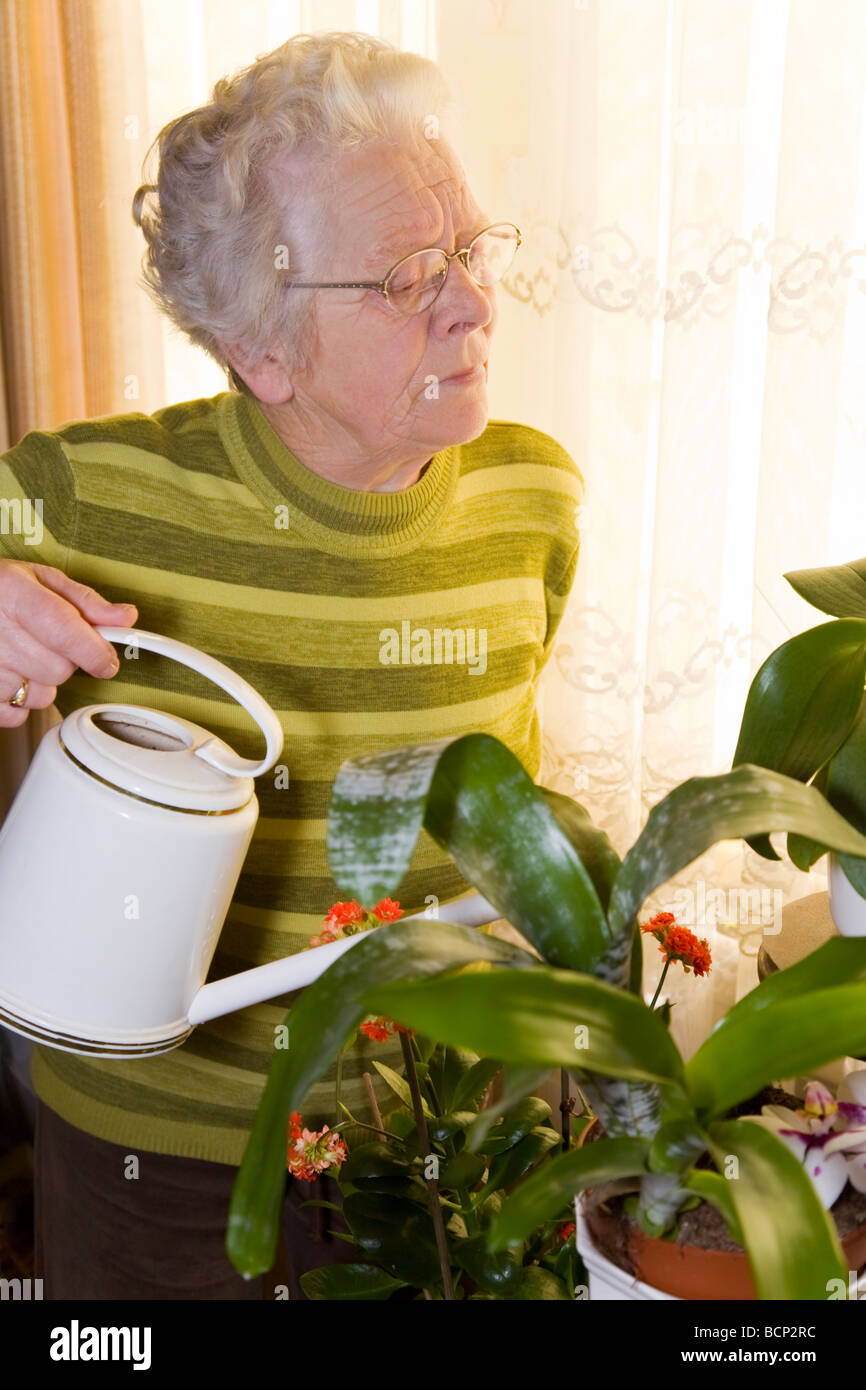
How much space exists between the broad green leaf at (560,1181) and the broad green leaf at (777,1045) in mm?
33

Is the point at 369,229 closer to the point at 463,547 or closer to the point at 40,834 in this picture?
the point at 463,547

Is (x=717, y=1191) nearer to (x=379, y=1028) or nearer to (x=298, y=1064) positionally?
(x=298, y=1064)

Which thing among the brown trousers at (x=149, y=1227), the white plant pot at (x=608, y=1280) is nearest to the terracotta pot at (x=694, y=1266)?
the white plant pot at (x=608, y=1280)

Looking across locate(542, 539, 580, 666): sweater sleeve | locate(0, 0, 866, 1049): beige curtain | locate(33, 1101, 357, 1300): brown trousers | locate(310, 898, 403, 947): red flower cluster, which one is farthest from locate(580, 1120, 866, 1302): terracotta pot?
locate(0, 0, 866, 1049): beige curtain

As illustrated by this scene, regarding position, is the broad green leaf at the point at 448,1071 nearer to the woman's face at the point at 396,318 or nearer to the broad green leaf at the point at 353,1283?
the broad green leaf at the point at 353,1283

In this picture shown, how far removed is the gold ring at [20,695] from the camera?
764 mm

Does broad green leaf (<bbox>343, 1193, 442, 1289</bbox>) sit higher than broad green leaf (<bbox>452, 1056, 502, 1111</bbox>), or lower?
lower

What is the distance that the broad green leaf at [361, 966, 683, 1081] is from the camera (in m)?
0.40

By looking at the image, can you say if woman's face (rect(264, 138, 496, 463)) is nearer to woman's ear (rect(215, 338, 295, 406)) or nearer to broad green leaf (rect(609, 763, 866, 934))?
woman's ear (rect(215, 338, 295, 406))

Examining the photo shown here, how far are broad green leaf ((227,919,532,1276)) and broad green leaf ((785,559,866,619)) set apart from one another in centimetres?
31

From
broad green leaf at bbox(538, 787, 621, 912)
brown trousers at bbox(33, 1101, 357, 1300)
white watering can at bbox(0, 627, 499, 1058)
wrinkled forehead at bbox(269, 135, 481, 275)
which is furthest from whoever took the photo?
brown trousers at bbox(33, 1101, 357, 1300)

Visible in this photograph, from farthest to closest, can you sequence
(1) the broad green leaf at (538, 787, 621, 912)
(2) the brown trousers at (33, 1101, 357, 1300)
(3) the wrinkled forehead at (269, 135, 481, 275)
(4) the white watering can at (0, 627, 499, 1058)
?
1. (2) the brown trousers at (33, 1101, 357, 1300)
2. (3) the wrinkled forehead at (269, 135, 481, 275)
3. (4) the white watering can at (0, 627, 499, 1058)
4. (1) the broad green leaf at (538, 787, 621, 912)

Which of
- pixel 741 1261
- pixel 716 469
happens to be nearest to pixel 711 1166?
pixel 741 1261

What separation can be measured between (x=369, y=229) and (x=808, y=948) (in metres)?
0.60
